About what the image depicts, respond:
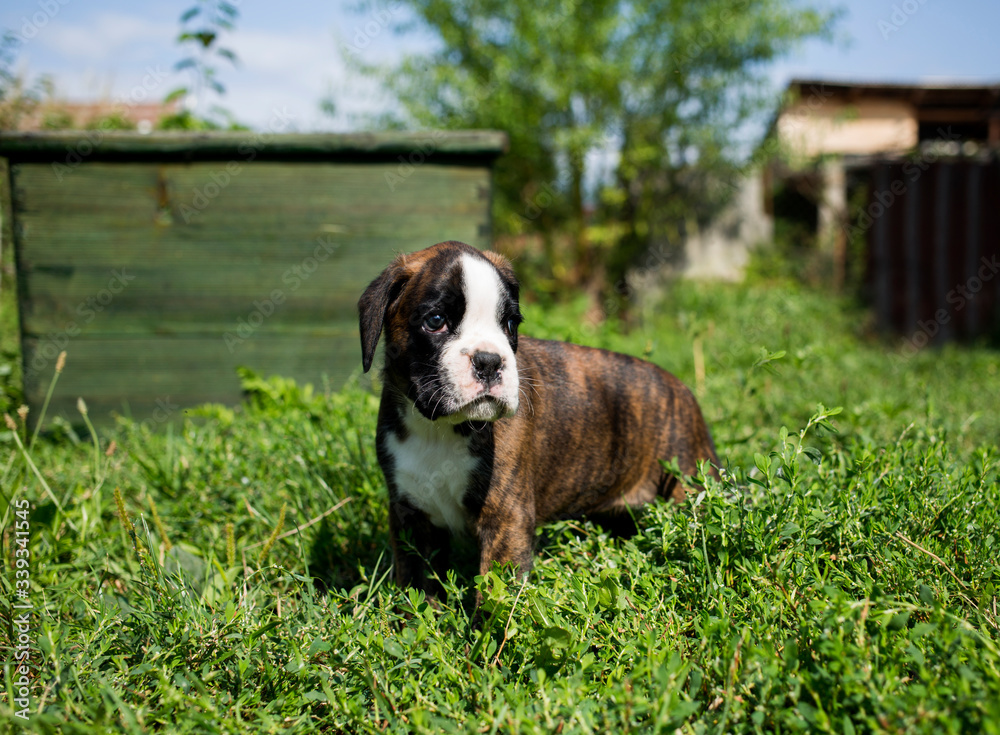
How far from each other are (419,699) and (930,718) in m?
1.22

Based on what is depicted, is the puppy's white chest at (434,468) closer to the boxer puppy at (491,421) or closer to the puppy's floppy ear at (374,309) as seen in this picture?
the boxer puppy at (491,421)

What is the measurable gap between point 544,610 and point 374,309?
1.12 metres

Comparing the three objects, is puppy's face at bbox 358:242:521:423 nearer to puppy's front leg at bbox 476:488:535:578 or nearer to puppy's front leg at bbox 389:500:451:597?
puppy's front leg at bbox 476:488:535:578

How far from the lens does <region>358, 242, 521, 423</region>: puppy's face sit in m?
2.09

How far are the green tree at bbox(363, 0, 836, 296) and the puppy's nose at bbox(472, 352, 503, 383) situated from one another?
7.89 m

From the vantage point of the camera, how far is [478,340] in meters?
2.13

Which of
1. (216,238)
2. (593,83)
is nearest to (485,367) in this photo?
(216,238)

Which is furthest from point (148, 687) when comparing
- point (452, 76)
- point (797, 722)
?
point (452, 76)

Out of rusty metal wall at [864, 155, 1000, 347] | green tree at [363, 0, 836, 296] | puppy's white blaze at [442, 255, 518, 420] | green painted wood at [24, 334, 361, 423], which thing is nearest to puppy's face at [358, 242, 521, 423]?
puppy's white blaze at [442, 255, 518, 420]

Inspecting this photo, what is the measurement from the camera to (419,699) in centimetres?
184

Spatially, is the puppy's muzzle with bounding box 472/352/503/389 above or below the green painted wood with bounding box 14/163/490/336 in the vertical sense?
below

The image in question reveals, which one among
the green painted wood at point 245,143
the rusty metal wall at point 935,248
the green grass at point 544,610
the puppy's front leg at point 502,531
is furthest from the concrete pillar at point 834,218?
the puppy's front leg at point 502,531

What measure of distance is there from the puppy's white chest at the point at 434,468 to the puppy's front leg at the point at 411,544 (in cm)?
7

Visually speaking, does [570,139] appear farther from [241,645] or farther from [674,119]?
[241,645]
